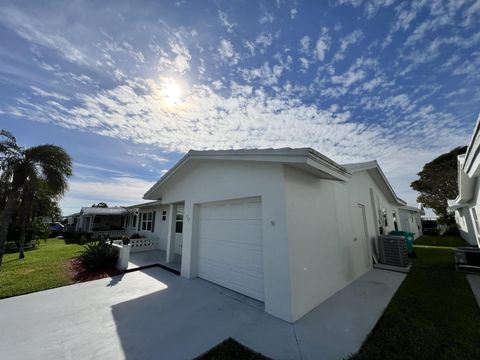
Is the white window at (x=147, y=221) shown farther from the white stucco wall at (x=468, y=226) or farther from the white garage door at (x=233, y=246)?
the white stucco wall at (x=468, y=226)

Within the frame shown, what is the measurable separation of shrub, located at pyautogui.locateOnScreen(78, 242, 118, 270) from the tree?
30.8 metres

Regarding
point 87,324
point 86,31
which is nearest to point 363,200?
point 87,324

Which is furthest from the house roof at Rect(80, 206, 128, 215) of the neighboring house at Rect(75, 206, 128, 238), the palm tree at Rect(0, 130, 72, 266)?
the palm tree at Rect(0, 130, 72, 266)

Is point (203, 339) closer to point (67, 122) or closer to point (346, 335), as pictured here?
point (346, 335)

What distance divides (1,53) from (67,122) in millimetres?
3015

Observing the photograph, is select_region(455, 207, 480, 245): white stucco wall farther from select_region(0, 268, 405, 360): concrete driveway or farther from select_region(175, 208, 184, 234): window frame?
select_region(175, 208, 184, 234): window frame

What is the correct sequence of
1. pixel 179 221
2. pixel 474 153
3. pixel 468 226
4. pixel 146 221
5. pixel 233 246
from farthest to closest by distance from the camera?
pixel 146 221, pixel 468 226, pixel 179 221, pixel 233 246, pixel 474 153

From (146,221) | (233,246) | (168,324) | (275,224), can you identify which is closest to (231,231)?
(233,246)

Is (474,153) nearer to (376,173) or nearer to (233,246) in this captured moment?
(376,173)

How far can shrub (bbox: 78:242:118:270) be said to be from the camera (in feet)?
26.8

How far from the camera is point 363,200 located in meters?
9.00

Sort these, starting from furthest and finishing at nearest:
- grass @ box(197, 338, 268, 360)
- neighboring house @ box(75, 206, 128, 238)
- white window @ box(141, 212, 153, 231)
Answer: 1. neighboring house @ box(75, 206, 128, 238)
2. white window @ box(141, 212, 153, 231)
3. grass @ box(197, 338, 268, 360)

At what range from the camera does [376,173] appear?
10281 mm

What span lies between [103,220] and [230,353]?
95.0 feet
